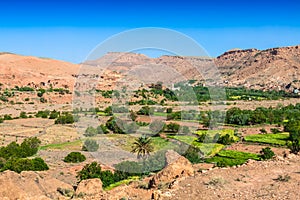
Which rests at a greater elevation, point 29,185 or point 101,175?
point 29,185

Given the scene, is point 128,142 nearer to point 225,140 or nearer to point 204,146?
point 204,146

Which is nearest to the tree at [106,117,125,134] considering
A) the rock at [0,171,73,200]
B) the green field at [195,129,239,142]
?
the green field at [195,129,239,142]

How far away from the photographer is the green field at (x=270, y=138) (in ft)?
142

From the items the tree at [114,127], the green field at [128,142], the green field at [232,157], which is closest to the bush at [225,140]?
the green field at [232,157]

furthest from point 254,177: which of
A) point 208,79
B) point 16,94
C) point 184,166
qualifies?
point 208,79

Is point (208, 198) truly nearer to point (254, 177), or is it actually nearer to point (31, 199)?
point (254, 177)

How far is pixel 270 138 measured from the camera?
46.0 m

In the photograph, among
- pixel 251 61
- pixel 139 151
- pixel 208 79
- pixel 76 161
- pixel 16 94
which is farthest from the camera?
pixel 251 61

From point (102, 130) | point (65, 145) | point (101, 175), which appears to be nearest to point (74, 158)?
point (101, 175)

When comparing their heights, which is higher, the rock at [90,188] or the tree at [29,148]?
the rock at [90,188]

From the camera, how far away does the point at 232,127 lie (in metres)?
57.0

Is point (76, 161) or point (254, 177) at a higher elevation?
point (254, 177)

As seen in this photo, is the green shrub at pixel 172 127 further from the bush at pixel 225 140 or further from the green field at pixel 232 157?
the green field at pixel 232 157

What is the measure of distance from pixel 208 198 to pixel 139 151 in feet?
60.3
